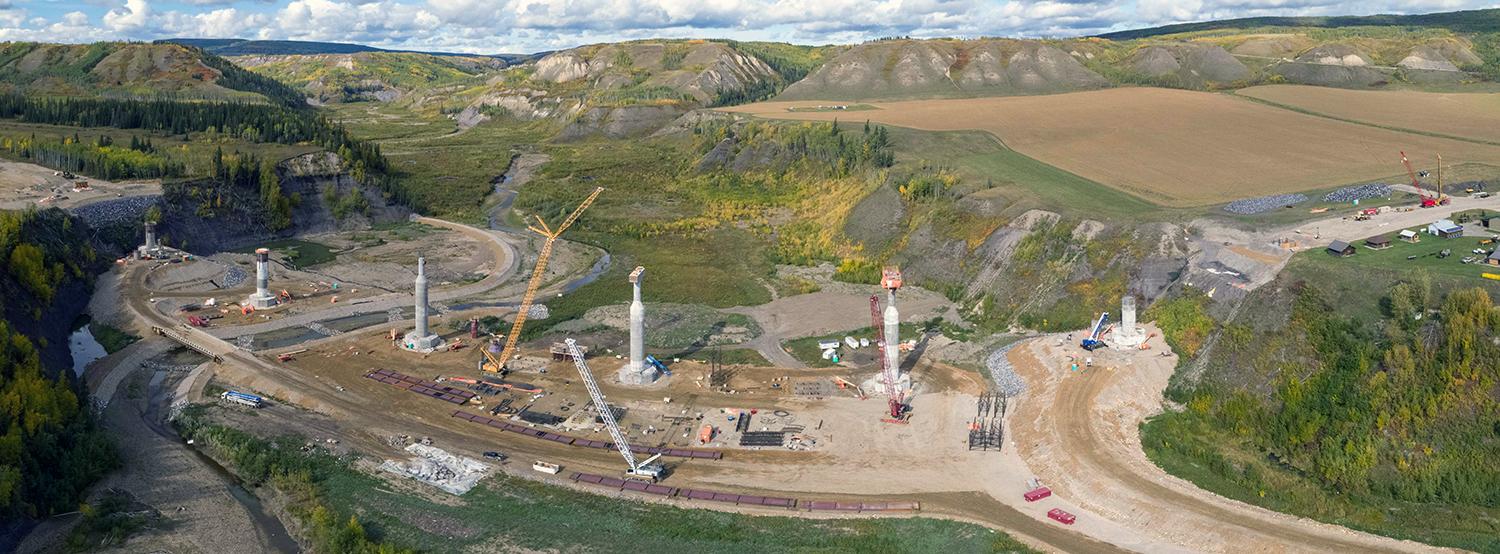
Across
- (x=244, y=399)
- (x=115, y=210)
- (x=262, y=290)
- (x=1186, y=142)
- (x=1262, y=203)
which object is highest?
(x=1186, y=142)

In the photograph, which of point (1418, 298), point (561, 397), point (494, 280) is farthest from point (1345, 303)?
point (494, 280)

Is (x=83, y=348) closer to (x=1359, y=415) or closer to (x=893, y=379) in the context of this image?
(x=893, y=379)

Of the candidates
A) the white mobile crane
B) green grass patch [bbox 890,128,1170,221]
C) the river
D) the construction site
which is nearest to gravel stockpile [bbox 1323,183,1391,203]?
green grass patch [bbox 890,128,1170,221]

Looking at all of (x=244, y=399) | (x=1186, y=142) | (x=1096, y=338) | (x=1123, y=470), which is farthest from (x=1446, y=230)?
(x=244, y=399)

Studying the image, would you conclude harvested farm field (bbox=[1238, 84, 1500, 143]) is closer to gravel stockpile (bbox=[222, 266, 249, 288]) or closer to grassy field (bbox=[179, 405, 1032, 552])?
grassy field (bbox=[179, 405, 1032, 552])

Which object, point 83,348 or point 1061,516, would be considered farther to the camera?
point 83,348
